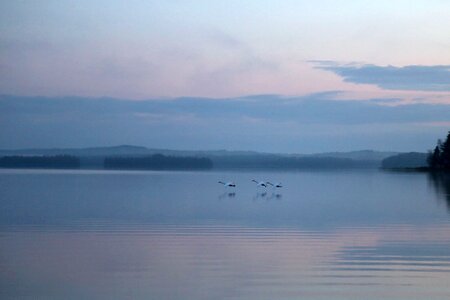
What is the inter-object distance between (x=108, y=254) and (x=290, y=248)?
300 centimetres

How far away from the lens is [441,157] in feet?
231

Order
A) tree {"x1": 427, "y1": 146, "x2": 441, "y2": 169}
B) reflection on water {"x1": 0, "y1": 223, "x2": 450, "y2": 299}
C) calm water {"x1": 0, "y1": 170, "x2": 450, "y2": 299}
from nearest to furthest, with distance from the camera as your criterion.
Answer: reflection on water {"x1": 0, "y1": 223, "x2": 450, "y2": 299} → calm water {"x1": 0, "y1": 170, "x2": 450, "y2": 299} → tree {"x1": 427, "y1": 146, "x2": 441, "y2": 169}

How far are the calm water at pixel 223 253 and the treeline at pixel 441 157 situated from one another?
157 ft

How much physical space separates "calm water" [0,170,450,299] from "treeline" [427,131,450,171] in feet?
157

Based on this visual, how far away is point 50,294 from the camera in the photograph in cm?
883

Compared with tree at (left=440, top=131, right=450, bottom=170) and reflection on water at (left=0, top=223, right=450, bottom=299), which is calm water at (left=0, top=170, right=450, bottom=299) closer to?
reflection on water at (left=0, top=223, right=450, bottom=299)

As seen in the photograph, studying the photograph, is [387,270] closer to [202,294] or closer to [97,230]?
[202,294]

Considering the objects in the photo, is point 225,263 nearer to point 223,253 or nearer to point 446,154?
point 223,253

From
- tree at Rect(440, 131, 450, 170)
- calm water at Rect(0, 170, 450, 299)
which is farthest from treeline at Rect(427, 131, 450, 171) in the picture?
calm water at Rect(0, 170, 450, 299)

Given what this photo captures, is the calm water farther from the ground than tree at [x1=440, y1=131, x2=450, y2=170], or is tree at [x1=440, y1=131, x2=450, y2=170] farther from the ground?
tree at [x1=440, y1=131, x2=450, y2=170]

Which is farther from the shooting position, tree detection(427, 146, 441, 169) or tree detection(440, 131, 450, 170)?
tree detection(427, 146, 441, 169)

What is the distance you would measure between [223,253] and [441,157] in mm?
61678

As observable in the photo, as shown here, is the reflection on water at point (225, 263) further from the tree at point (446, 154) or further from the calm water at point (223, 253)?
the tree at point (446, 154)

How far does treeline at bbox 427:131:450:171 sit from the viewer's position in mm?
67000
